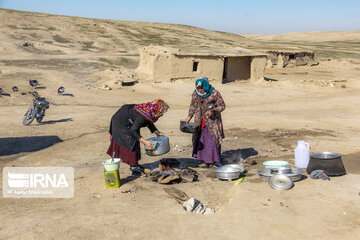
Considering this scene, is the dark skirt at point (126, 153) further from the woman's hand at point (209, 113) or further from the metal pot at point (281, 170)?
the metal pot at point (281, 170)

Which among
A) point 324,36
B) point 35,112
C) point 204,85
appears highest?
point 324,36

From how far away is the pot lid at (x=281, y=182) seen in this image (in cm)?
525

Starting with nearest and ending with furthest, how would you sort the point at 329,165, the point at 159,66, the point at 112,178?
the point at 112,178 < the point at 329,165 < the point at 159,66

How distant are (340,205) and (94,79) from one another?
16.4m

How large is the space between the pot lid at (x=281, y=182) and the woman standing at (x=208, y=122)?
1.30m

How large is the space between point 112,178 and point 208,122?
192 centimetres

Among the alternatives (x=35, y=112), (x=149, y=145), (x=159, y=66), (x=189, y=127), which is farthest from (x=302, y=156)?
(x=159, y=66)

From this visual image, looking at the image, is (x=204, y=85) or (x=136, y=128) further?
(x=204, y=85)

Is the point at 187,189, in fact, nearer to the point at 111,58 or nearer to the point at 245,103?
the point at 245,103

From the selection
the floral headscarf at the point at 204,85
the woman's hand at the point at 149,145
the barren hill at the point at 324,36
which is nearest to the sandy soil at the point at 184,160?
the woman's hand at the point at 149,145

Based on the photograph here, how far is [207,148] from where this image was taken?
646 centimetres

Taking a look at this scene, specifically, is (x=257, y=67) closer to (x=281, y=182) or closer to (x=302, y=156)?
(x=302, y=156)

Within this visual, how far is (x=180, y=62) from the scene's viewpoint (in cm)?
1753

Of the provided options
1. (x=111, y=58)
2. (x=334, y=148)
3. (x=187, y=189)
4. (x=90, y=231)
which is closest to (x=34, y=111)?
(x=187, y=189)
